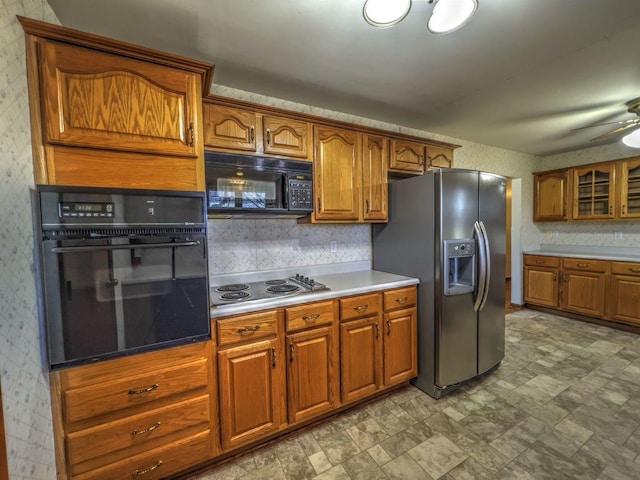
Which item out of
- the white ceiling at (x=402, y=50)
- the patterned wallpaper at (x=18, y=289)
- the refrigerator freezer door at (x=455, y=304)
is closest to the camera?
the patterned wallpaper at (x=18, y=289)

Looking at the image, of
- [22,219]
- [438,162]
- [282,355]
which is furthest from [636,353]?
[22,219]

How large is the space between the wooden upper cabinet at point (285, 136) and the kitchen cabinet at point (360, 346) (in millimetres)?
1144

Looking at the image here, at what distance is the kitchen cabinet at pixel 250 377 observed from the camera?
1.59m

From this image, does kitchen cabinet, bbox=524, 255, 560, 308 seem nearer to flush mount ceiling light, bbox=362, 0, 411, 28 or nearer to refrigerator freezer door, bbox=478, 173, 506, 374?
refrigerator freezer door, bbox=478, 173, 506, 374

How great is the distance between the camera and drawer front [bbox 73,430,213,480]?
1.31 metres

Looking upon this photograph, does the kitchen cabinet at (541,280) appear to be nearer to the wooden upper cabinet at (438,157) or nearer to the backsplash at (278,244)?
the wooden upper cabinet at (438,157)

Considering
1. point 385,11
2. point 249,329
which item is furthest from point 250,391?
point 385,11

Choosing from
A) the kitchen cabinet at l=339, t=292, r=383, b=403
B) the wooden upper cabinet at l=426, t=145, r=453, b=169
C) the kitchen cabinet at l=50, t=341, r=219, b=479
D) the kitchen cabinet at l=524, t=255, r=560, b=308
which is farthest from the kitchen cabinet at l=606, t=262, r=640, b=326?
the kitchen cabinet at l=50, t=341, r=219, b=479

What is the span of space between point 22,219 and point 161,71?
2.89 ft

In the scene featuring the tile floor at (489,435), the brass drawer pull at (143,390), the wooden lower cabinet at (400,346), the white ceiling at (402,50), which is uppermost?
the white ceiling at (402,50)

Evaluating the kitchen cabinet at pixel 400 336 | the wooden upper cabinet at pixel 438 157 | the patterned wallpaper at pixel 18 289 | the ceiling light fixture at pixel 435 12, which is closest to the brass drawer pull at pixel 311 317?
the kitchen cabinet at pixel 400 336

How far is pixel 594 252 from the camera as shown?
409 cm

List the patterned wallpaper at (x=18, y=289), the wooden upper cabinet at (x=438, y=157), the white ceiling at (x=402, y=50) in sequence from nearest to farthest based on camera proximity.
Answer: the patterned wallpaper at (x=18, y=289) → the white ceiling at (x=402, y=50) → the wooden upper cabinet at (x=438, y=157)

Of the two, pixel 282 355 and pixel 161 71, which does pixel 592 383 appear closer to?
pixel 282 355
